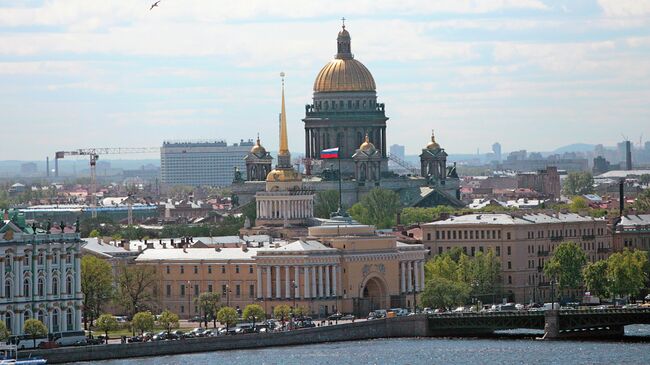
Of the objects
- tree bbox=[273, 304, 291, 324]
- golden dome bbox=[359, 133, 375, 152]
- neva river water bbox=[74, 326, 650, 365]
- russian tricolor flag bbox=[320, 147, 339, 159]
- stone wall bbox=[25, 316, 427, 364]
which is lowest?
neva river water bbox=[74, 326, 650, 365]

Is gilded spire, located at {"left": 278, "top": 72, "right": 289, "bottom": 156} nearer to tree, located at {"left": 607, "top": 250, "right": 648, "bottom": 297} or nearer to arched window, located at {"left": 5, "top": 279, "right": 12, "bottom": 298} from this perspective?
tree, located at {"left": 607, "top": 250, "right": 648, "bottom": 297}

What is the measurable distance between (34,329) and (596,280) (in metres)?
33.7

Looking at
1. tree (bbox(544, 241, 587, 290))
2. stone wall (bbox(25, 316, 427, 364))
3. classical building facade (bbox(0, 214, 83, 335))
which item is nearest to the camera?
stone wall (bbox(25, 316, 427, 364))

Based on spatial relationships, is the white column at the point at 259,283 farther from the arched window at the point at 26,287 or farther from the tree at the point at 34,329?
the tree at the point at 34,329

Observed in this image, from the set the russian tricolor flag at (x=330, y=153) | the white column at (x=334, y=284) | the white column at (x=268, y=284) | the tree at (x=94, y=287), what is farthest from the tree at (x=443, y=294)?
the russian tricolor flag at (x=330, y=153)

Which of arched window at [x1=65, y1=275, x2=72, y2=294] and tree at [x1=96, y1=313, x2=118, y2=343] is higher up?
arched window at [x1=65, y1=275, x2=72, y2=294]

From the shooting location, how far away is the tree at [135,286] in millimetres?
110938

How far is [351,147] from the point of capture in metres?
171

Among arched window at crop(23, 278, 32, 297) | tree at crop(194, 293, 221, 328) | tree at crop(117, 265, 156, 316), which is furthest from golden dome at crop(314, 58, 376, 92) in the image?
arched window at crop(23, 278, 32, 297)

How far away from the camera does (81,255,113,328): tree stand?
106 metres

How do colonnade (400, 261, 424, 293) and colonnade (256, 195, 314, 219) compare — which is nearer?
colonnade (400, 261, 424, 293)

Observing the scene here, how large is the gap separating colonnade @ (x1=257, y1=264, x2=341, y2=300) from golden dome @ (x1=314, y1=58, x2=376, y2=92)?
58.2m

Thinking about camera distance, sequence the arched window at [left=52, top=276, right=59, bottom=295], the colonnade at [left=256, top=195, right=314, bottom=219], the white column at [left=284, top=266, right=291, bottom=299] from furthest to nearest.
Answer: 1. the colonnade at [left=256, top=195, right=314, bottom=219]
2. the white column at [left=284, top=266, right=291, bottom=299]
3. the arched window at [left=52, top=276, right=59, bottom=295]

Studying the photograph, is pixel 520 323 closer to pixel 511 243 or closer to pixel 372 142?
pixel 511 243
